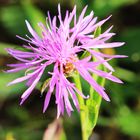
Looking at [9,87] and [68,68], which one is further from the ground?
[68,68]

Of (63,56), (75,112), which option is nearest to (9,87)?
(75,112)

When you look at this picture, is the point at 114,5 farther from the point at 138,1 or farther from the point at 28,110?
the point at 28,110

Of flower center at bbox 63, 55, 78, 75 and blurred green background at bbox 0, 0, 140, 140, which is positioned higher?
flower center at bbox 63, 55, 78, 75

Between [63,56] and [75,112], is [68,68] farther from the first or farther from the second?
[75,112]

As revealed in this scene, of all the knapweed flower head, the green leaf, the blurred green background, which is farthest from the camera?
the green leaf

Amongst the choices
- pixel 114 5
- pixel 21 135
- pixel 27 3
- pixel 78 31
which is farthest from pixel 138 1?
pixel 78 31

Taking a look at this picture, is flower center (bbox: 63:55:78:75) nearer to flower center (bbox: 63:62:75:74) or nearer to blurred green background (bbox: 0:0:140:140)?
flower center (bbox: 63:62:75:74)

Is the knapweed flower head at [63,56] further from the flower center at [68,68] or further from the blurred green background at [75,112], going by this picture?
the blurred green background at [75,112]

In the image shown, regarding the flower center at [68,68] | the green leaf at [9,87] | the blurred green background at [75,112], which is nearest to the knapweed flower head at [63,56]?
the flower center at [68,68]

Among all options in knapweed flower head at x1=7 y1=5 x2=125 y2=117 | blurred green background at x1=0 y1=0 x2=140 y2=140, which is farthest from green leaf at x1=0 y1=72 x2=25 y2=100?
knapweed flower head at x1=7 y1=5 x2=125 y2=117
